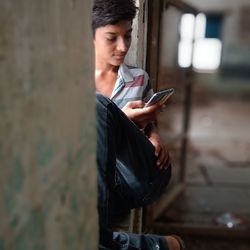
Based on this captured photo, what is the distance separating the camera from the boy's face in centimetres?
181

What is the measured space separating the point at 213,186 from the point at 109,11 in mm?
3401

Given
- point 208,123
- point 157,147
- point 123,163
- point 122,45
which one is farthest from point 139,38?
point 208,123

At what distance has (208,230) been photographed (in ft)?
11.1

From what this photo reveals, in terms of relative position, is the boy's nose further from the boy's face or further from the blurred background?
the blurred background

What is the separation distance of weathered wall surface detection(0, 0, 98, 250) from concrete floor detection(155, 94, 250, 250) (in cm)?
215

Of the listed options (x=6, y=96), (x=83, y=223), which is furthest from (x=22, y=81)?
(x=83, y=223)

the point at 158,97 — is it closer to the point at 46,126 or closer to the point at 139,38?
the point at 139,38

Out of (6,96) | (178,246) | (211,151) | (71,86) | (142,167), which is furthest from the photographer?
(211,151)

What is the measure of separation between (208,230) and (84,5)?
2.64 metres

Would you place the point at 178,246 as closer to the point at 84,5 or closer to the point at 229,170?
the point at 84,5

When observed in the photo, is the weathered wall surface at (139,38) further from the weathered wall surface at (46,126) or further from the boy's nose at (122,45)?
the weathered wall surface at (46,126)

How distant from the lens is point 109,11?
1.78 metres

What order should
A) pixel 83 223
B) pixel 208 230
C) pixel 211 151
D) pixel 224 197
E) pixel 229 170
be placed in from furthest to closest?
1. pixel 211 151
2. pixel 229 170
3. pixel 224 197
4. pixel 208 230
5. pixel 83 223

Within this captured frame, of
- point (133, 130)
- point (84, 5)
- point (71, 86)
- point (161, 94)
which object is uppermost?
point (84, 5)
